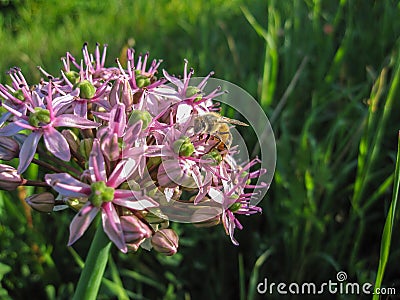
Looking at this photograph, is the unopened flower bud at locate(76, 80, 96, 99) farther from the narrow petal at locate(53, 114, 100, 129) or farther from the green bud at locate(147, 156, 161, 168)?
the green bud at locate(147, 156, 161, 168)

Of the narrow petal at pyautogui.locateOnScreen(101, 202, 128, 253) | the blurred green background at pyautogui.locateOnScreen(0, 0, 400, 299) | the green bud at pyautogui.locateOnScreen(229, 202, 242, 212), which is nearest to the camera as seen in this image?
the narrow petal at pyautogui.locateOnScreen(101, 202, 128, 253)

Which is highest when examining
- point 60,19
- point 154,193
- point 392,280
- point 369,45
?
point 60,19

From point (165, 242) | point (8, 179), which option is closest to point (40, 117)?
point (8, 179)

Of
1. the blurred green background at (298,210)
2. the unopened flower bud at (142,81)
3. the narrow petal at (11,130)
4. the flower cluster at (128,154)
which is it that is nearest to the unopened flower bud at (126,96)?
the flower cluster at (128,154)

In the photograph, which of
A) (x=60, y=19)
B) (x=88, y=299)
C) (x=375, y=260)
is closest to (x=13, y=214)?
(x=88, y=299)

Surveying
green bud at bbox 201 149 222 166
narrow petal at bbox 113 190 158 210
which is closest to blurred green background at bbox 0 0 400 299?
green bud at bbox 201 149 222 166

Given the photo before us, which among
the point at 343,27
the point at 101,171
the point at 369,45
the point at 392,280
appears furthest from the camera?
the point at 343,27

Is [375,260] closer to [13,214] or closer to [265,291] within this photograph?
[265,291]

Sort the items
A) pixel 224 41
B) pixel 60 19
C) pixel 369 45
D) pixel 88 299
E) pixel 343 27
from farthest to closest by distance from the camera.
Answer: pixel 60 19 → pixel 224 41 → pixel 343 27 → pixel 369 45 → pixel 88 299
